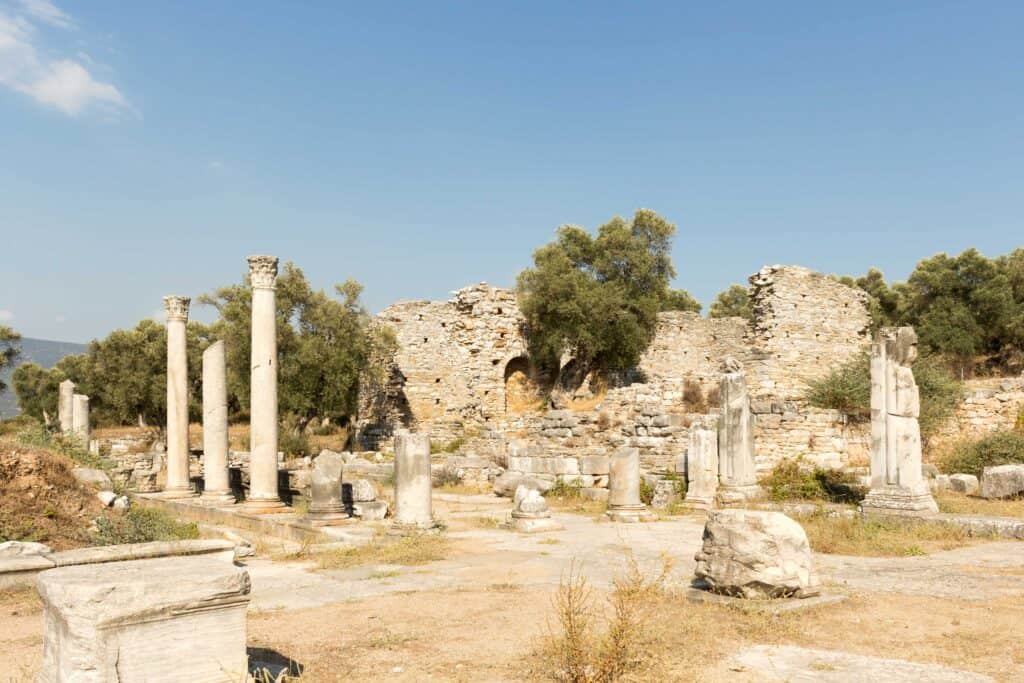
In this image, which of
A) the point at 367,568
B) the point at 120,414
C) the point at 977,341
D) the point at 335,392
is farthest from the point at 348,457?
the point at 977,341

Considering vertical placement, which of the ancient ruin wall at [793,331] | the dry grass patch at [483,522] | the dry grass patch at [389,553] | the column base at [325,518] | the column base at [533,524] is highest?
the ancient ruin wall at [793,331]

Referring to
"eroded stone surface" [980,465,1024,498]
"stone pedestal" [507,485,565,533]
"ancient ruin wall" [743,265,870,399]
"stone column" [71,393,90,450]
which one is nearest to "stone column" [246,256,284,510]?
"stone pedestal" [507,485,565,533]

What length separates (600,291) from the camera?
29.6 m

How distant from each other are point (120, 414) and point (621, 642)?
37.9 metres

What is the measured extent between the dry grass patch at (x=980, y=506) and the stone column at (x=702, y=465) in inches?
155

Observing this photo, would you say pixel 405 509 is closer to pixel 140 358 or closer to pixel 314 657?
pixel 314 657

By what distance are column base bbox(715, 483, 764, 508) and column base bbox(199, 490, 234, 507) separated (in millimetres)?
9630

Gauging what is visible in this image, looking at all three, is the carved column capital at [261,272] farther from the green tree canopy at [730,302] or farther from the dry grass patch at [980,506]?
the green tree canopy at [730,302]

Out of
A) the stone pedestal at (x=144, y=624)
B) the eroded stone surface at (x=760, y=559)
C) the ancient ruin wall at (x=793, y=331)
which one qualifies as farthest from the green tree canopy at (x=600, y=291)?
the stone pedestal at (x=144, y=624)

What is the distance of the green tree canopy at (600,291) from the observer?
29.6m

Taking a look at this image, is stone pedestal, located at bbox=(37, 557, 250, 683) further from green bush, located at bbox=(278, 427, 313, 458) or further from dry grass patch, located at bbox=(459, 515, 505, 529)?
green bush, located at bbox=(278, 427, 313, 458)

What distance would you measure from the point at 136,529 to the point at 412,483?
3.92 metres

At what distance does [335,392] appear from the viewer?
29.7 m

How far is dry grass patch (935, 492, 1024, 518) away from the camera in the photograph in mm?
12595
